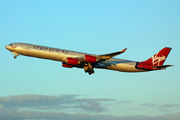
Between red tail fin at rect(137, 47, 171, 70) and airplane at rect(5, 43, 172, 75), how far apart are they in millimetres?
308

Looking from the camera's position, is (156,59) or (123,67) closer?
(123,67)

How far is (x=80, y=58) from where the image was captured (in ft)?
212

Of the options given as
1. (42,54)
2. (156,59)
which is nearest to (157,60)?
(156,59)

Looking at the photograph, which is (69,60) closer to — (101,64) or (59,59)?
(59,59)

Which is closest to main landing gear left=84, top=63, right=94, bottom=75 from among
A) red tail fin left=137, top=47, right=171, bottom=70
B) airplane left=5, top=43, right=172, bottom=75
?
airplane left=5, top=43, right=172, bottom=75

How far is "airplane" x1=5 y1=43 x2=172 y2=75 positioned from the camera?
64188 mm

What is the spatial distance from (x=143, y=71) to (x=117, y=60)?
21.8 ft

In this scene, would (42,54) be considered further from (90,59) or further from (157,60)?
(157,60)

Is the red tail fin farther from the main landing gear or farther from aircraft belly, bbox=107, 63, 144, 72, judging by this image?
the main landing gear

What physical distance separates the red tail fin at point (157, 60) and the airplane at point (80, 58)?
1.01 ft

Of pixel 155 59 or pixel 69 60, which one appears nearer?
pixel 69 60

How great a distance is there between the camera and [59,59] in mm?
65125

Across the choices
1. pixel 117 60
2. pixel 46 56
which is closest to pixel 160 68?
pixel 117 60

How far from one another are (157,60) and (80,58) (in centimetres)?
1768
